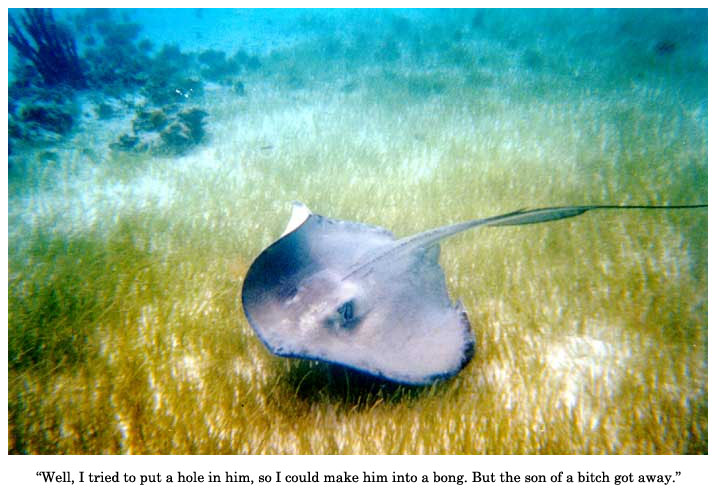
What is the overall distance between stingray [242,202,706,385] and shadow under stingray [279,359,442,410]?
50cm

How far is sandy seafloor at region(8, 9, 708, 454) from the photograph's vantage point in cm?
274

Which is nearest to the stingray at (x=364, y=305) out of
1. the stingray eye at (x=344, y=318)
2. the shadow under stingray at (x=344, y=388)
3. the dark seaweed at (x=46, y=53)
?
the stingray eye at (x=344, y=318)

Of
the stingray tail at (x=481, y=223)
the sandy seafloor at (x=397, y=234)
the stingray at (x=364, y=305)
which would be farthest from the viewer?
the stingray tail at (x=481, y=223)

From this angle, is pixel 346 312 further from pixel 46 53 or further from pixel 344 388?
pixel 46 53

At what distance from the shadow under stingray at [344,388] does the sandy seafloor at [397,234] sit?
0.02m

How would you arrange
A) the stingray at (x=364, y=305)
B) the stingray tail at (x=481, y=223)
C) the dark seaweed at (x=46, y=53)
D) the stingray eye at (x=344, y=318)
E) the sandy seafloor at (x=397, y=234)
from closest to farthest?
the stingray at (x=364, y=305), the stingray eye at (x=344, y=318), the sandy seafloor at (x=397, y=234), the stingray tail at (x=481, y=223), the dark seaweed at (x=46, y=53)

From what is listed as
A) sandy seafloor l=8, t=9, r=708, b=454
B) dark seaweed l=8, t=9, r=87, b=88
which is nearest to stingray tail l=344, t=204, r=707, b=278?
sandy seafloor l=8, t=9, r=708, b=454

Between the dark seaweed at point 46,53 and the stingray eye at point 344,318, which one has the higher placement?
the dark seaweed at point 46,53

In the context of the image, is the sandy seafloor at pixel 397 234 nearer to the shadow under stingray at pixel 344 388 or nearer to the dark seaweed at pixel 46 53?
the shadow under stingray at pixel 344 388

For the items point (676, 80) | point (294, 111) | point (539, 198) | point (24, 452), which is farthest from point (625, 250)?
point (294, 111)

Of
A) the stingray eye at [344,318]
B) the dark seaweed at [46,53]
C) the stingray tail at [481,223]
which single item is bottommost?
the stingray eye at [344,318]

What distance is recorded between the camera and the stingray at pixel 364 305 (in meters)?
2.31

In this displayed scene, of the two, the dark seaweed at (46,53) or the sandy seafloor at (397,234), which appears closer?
the sandy seafloor at (397,234)

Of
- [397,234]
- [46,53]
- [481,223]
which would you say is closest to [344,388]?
[481,223]
